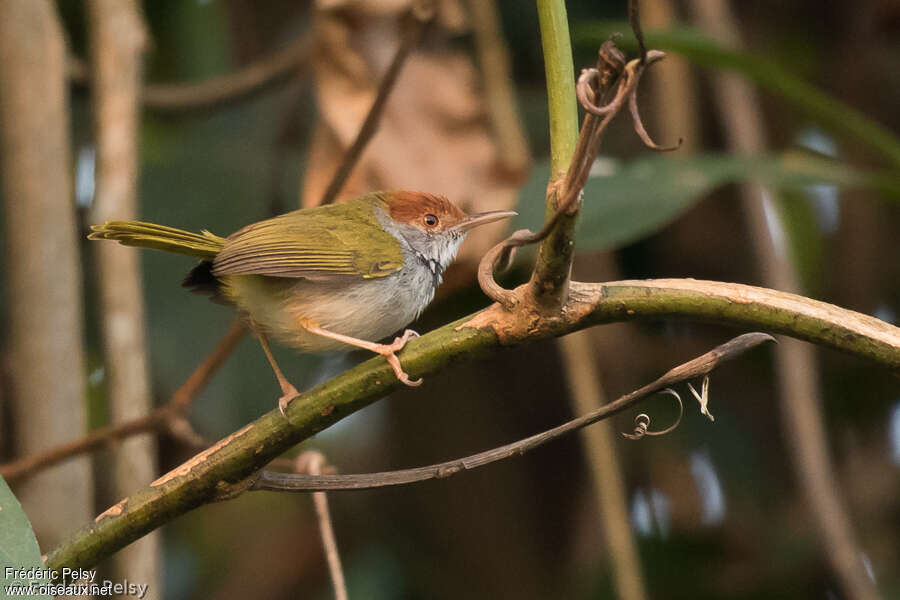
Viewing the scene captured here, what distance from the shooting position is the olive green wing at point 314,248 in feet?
7.46

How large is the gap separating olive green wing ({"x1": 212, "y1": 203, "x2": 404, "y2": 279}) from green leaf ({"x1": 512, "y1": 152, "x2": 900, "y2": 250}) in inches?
17.0

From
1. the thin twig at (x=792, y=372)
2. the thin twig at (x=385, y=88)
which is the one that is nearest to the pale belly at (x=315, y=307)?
the thin twig at (x=385, y=88)

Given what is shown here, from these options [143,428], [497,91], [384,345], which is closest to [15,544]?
[384,345]

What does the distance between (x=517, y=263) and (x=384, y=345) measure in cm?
156

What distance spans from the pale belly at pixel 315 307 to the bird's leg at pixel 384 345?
22 millimetres

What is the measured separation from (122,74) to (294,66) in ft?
3.20

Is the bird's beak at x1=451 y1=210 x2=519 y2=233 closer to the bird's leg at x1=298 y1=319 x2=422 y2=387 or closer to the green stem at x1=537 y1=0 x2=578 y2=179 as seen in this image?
the bird's leg at x1=298 y1=319 x2=422 y2=387

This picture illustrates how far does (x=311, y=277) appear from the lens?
238 cm

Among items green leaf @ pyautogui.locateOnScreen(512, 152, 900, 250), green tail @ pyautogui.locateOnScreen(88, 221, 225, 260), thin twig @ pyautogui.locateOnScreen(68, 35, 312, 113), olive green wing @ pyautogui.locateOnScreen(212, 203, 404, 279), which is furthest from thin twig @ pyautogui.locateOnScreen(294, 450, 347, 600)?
thin twig @ pyautogui.locateOnScreen(68, 35, 312, 113)

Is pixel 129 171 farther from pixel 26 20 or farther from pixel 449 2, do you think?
pixel 449 2

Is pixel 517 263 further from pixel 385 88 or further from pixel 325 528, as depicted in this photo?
pixel 325 528

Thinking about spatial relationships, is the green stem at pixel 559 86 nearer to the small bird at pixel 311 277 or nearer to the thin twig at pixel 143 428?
the small bird at pixel 311 277

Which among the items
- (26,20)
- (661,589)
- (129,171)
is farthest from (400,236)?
(661,589)

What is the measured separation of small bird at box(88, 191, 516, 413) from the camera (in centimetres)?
231
